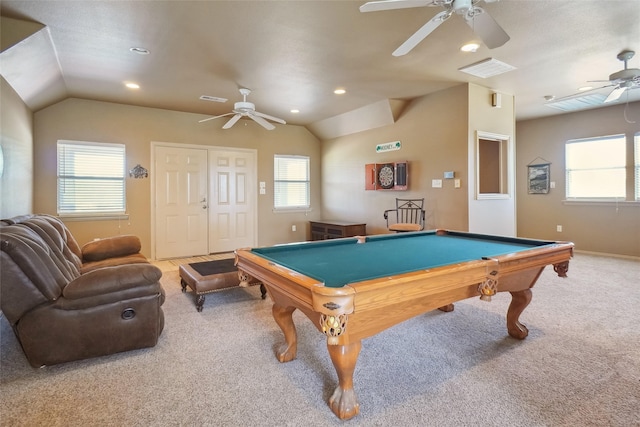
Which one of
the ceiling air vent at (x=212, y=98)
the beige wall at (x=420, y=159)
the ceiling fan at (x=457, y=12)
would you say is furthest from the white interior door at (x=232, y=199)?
the ceiling fan at (x=457, y=12)

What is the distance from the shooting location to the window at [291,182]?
715 centimetres

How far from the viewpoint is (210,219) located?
635 centimetres

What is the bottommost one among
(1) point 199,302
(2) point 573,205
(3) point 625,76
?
(1) point 199,302

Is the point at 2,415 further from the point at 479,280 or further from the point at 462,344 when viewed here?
the point at 462,344

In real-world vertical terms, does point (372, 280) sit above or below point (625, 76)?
below

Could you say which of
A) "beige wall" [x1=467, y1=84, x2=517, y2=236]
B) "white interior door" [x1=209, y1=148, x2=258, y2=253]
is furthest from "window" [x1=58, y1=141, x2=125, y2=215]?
"beige wall" [x1=467, y1=84, x2=517, y2=236]

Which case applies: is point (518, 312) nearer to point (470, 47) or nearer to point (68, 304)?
point (470, 47)

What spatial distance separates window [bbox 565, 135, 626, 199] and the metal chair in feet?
10.7

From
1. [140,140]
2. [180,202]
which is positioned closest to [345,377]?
[180,202]

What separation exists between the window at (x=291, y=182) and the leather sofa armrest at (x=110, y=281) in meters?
4.75

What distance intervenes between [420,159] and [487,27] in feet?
10.4

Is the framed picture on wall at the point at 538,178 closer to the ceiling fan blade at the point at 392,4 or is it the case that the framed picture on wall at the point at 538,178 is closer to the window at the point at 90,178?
the ceiling fan blade at the point at 392,4

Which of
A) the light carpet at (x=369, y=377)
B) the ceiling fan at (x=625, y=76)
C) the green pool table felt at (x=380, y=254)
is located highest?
the ceiling fan at (x=625, y=76)

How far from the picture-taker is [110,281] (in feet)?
7.47
